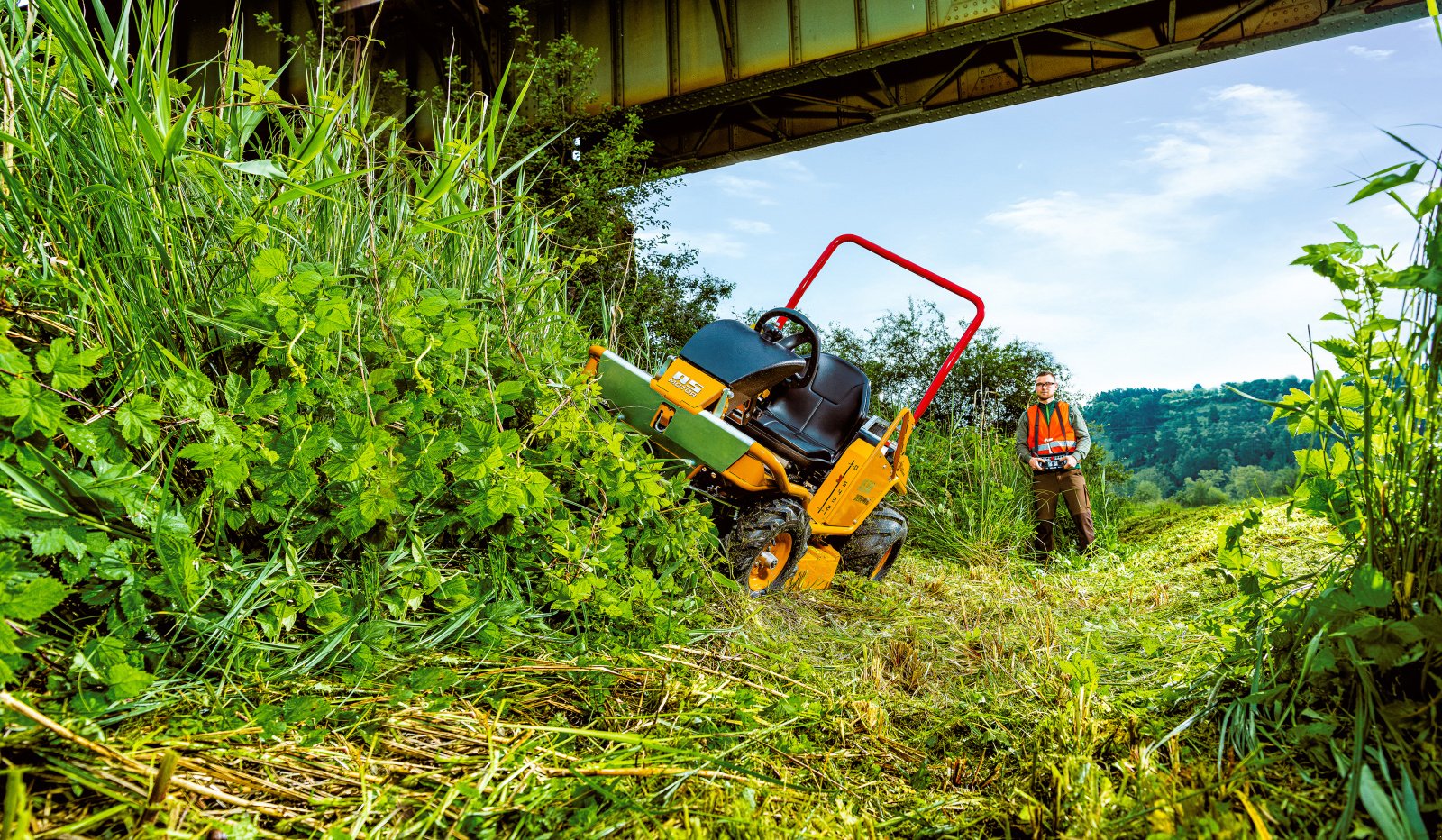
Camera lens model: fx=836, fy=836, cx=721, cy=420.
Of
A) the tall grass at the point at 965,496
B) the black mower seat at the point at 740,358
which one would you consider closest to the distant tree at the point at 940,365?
the tall grass at the point at 965,496

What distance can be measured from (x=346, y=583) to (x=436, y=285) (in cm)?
109

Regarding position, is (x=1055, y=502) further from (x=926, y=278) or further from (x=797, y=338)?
(x=797, y=338)

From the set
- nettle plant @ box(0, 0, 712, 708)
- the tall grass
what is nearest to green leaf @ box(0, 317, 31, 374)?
nettle plant @ box(0, 0, 712, 708)

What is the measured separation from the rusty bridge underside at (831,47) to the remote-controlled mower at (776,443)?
19.6 feet

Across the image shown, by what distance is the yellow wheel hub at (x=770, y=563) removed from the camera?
3664mm

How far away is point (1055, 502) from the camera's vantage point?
8.01 m

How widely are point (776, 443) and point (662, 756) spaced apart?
2627 millimetres

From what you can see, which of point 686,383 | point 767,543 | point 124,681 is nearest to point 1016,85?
point 686,383

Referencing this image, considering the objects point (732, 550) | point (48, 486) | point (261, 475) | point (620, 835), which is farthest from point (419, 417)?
point (732, 550)

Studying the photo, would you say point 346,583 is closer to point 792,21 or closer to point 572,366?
point 572,366

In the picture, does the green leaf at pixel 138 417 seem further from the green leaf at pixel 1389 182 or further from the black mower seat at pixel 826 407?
the black mower seat at pixel 826 407

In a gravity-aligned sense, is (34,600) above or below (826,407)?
above

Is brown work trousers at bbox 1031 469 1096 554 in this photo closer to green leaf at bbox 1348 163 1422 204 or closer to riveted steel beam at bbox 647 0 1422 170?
riveted steel beam at bbox 647 0 1422 170

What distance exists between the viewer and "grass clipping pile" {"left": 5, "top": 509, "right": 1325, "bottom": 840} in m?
1.36
